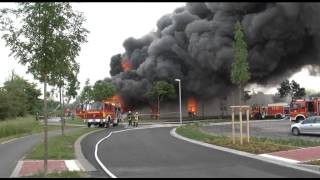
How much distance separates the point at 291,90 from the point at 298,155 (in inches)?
2932

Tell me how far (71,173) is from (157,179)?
231 centimetres

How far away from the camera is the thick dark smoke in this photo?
59.9 metres

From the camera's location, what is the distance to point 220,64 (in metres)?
Result: 67.4

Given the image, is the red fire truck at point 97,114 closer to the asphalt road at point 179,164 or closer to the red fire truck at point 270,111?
the asphalt road at point 179,164

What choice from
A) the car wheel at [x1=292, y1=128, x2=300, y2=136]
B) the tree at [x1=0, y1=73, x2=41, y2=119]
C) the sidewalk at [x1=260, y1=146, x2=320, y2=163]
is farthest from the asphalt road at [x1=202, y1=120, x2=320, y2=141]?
the tree at [x1=0, y1=73, x2=41, y2=119]

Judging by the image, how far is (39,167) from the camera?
17156mm

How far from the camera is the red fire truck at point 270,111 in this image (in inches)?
2744

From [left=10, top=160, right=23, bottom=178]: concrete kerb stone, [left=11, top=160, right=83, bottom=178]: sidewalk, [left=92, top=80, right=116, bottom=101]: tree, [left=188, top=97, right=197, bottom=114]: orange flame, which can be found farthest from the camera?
[left=188, top=97, right=197, bottom=114]: orange flame

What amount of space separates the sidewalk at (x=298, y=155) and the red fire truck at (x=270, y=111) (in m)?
47.7

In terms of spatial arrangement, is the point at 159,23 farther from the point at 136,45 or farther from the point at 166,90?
the point at 166,90

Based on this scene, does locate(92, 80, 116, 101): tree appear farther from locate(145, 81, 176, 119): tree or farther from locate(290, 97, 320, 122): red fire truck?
locate(290, 97, 320, 122): red fire truck

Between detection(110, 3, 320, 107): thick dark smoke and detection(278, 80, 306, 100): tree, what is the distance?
11874 millimetres

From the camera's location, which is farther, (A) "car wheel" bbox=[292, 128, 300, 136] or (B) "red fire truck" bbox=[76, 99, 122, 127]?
(B) "red fire truck" bbox=[76, 99, 122, 127]

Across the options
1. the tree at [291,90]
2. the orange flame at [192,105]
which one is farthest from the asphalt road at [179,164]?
the tree at [291,90]
